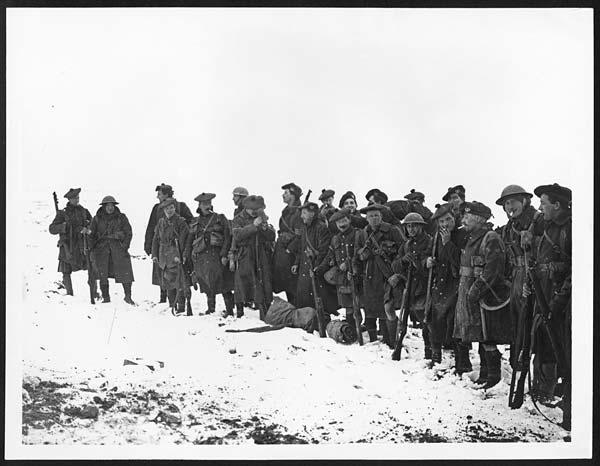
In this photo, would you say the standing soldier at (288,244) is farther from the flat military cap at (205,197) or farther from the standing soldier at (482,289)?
the standing soldier at (482,289)

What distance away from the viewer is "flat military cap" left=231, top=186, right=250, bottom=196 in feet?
31.9

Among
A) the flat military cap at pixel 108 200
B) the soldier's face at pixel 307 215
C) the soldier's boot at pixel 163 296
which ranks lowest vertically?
the soldier's boot at pixel 163 296

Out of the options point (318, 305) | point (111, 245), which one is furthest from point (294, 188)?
point (111, 245)

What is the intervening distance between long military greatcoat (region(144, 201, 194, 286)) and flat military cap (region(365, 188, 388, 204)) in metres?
1.79

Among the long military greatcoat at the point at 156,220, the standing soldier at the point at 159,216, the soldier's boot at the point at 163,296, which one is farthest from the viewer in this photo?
the soldier's boot at the point at 163,296

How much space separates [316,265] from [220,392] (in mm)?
1575

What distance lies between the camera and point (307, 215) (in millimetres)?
9859

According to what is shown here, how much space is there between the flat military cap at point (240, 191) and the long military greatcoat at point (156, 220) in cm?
52

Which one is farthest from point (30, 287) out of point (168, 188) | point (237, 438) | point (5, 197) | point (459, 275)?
point (459, 275)

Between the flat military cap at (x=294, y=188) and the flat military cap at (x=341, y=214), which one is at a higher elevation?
the flat military cap at (x=294, y=188)

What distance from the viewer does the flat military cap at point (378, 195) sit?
381 inches

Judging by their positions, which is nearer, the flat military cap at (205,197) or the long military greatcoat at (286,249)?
the flat military cap at (205,197)

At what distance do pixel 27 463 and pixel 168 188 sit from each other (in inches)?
116

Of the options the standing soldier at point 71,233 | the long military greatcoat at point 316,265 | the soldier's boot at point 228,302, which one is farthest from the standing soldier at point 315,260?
the standing soldier at point 71,233
